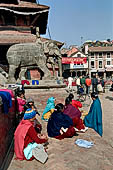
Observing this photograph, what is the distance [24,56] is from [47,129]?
4153 millimetres

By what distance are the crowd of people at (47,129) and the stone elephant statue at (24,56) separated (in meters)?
2.21

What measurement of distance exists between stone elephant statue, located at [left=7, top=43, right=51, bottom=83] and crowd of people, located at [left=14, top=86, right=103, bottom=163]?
2212 mm

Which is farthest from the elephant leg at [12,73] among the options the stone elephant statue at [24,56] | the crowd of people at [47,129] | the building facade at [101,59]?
the building facade at [101,59]

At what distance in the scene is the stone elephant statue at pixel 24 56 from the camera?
23.4ft

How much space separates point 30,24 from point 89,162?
48.3ft

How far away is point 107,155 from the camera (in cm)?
323

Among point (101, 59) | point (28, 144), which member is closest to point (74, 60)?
point (101, 59)

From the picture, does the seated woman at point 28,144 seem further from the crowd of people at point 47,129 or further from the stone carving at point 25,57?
the stone carving at point 25,57

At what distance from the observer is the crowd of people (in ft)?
9.77

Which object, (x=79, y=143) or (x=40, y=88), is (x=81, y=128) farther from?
(x=40, y=88)

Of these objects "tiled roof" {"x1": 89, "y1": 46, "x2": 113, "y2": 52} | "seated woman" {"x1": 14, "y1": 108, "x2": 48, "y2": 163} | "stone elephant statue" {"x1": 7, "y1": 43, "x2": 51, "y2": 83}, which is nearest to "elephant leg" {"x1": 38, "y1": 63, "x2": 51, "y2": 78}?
"stone elephant statue" {"x1": 7, "y1": 43, "x2": 51, "y2": 83}

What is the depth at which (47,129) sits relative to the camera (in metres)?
4.24

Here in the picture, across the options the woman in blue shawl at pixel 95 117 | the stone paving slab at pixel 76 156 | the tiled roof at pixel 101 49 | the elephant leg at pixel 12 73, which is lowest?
the stone paving slab at pixel 76 156

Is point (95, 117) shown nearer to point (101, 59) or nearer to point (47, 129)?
point (47, 129)
